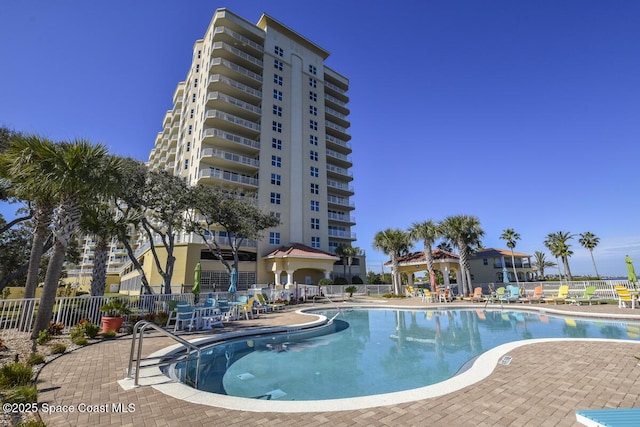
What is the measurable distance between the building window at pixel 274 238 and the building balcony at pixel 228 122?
13.1m

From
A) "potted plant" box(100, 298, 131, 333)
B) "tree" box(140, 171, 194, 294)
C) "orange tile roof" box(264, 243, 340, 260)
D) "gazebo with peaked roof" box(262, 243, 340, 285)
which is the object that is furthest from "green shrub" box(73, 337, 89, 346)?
"orange tile roof" box(264, 243, 340, 260)

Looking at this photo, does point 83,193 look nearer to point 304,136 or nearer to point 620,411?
point 620,411

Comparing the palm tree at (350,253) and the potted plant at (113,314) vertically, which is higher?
the palm tree at (350,253)

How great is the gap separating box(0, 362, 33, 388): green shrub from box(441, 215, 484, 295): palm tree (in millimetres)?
28891

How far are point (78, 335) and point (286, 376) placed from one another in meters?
6.70

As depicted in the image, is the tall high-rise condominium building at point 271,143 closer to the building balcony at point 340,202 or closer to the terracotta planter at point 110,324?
the building balcony at point 340,202

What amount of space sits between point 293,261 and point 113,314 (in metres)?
21.4

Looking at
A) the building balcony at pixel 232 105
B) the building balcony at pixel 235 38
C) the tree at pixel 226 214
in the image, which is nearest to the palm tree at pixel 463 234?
the tree at pixel 226 214

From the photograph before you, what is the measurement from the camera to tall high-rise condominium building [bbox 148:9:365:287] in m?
33.2

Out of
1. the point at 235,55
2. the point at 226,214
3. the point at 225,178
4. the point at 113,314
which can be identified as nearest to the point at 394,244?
the point at 226,214

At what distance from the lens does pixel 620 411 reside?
2.85 meters

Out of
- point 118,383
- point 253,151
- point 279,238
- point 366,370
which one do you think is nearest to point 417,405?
point 366,370

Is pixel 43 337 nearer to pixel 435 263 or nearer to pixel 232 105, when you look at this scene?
pixel 435 263

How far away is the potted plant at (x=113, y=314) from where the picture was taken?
33.6 ft
